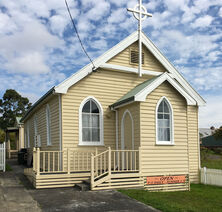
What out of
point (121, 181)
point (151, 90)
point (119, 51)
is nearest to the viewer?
point (121, 181)

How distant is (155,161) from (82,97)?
161 inches

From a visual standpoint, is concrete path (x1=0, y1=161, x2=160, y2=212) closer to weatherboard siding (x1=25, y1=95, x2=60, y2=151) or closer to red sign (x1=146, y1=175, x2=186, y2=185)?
red sign (x1=146, y1=175, x2=186, y2=185)

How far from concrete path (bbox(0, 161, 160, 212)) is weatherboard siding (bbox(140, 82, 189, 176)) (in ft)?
7.56

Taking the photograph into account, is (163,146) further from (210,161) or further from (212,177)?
(210,161)

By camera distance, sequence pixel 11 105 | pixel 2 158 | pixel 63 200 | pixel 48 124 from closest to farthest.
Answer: pixel 63 200 < pixel 48 124 < pixel 2 158 < pixel 11 105

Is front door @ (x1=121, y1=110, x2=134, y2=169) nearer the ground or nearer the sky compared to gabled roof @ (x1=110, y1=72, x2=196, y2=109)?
nearer the ground

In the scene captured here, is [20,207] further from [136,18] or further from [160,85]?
[136,18]

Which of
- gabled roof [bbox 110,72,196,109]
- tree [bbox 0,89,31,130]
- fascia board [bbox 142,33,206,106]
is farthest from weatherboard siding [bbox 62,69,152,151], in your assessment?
tree [bbox 0,89,31,130]

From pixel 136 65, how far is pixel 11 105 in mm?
40234

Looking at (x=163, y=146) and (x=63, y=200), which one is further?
(x=163, y=146)

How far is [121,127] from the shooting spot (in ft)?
43.7

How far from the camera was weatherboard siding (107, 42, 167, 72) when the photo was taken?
14.2 m

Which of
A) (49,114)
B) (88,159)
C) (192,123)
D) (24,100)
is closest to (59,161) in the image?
(88,159)

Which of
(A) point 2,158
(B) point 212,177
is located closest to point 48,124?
(A) point 2,158
